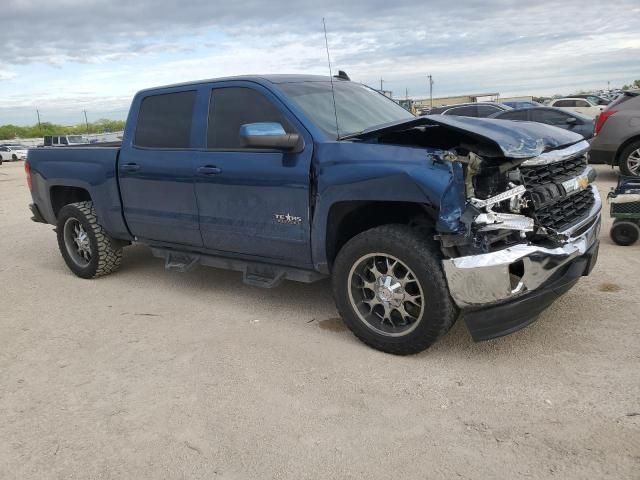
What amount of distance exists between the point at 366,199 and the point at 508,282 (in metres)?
1.02

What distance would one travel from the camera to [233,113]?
15.4 feet

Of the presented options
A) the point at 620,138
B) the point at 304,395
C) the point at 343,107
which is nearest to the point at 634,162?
the point at 620,138

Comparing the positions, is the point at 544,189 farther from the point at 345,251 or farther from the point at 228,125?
the point at 228,125

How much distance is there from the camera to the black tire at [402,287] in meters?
3.55

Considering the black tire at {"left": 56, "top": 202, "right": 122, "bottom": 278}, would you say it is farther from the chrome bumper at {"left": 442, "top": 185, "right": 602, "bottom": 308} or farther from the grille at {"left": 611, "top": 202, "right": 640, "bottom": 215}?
the grille at {"left": 611, "top": 202, "right": 640, "bottom": 215}

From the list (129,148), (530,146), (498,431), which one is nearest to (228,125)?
(129,148)


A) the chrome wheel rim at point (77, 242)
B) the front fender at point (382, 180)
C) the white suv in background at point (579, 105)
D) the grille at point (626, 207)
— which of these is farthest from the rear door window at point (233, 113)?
the white suv in background at point (579, 105)

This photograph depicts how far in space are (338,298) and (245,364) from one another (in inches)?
30.3

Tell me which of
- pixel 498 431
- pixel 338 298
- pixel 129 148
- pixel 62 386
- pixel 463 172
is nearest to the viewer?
pixel 498 431

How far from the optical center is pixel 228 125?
186 inches

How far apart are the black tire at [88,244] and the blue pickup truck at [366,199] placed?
24.1 inches

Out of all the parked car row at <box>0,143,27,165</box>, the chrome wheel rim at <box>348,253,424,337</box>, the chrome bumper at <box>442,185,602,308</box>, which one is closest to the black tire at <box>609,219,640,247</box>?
the chrome bumper at <box>442,185,602,308</box>

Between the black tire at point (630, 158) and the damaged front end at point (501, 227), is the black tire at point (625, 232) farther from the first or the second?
the black tire at point (630, 158)

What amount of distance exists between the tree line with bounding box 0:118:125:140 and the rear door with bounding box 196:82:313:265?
88.2m
